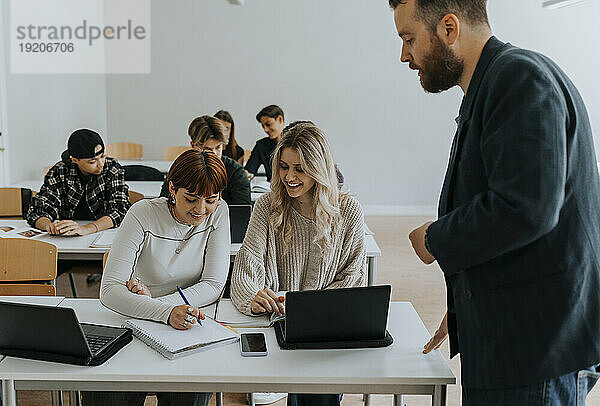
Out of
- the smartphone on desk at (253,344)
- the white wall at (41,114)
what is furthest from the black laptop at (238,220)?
the white wall at (41,114)

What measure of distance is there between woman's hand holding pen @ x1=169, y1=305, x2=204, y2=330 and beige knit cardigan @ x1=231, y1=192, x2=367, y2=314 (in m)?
0.38

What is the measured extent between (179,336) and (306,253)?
651 mm

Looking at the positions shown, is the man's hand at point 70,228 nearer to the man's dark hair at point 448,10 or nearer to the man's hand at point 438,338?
the man's hand at point 438,338

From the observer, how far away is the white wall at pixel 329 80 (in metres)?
7.59

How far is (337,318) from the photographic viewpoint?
74.6 inches

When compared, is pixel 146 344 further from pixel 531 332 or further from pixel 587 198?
pixel 587 198

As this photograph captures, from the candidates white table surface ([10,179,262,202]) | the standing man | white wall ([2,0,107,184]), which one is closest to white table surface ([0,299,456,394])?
the standing man

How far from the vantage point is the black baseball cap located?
3.60m

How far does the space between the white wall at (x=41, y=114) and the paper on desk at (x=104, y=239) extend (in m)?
2.44

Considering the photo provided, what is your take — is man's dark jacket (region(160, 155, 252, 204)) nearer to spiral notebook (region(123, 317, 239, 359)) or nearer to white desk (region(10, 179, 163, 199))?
white desk (region(10, 179, 163, 199))

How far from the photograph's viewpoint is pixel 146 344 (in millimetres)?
1951

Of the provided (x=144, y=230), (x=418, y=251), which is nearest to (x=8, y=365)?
(x=144, y=230)

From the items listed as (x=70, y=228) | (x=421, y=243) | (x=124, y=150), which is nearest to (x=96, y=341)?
(x=421, y=243)

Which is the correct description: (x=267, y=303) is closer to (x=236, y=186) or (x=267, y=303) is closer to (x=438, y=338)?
(x=438, y=338)
